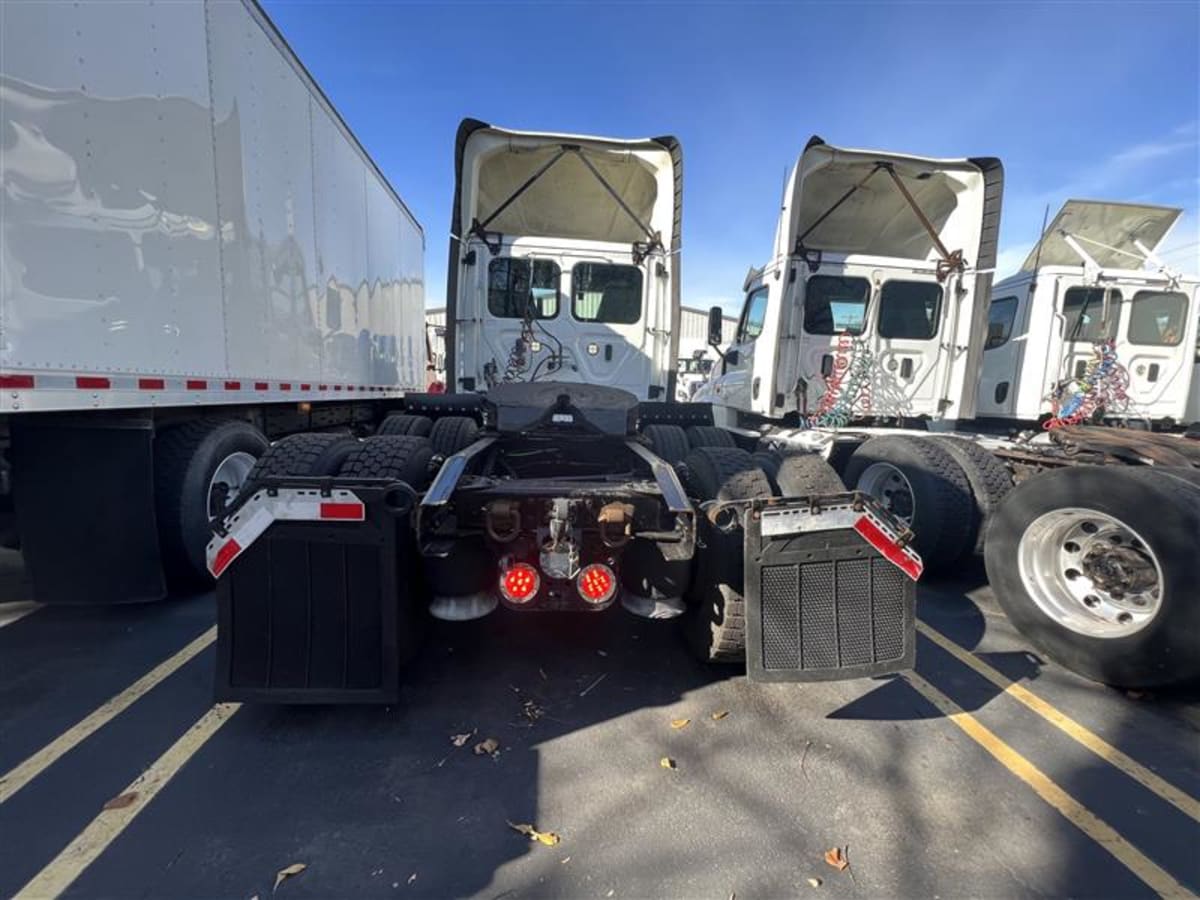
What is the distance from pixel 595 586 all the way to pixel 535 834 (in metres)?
0.97

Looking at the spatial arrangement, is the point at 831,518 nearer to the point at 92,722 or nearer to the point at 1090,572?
the point at 1090,572

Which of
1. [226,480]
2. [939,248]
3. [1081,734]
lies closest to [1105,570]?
[1081,734]

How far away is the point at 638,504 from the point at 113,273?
312cm

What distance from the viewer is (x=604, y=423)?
12.6ft

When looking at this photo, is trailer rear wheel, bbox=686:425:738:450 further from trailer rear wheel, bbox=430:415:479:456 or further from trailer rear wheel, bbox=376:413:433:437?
trailer rear wheel, bbox=376:413:433:437

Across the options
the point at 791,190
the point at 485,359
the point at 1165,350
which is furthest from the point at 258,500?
the point at 1165,350

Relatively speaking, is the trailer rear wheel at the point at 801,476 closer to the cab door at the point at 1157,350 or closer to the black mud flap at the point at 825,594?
the black mud flap at the point at 825,594

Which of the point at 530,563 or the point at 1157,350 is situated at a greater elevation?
the point at 1157,350

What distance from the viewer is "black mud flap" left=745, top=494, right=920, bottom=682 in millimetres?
2535

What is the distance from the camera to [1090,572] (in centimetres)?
340

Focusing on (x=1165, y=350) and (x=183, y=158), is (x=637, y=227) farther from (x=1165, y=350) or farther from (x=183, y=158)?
(x=1165, y=350)

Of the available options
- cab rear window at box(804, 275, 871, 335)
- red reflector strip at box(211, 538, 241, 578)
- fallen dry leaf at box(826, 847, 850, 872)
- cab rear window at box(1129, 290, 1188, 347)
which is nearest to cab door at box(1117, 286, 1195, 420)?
cab rear window at box(1129, 290, 1188, 347)

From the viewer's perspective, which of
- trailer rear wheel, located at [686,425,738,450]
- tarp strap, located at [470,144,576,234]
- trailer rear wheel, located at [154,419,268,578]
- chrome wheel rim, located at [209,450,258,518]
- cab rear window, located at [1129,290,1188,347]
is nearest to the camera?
trailer rear wheel, located at [154,419,268,578]

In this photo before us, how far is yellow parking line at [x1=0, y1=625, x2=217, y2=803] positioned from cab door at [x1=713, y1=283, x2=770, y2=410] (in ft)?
18.0
